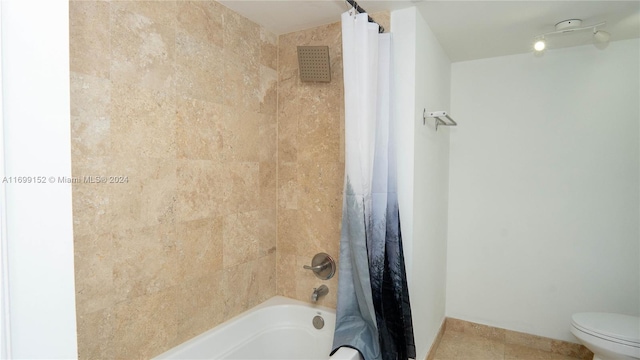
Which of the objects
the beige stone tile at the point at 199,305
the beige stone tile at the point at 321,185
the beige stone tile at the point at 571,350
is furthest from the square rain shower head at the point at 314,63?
the beige stone tile at the point at 571,350

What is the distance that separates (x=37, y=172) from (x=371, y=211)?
4.79 ft

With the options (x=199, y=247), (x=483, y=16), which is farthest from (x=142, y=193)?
(x=483, y=16)

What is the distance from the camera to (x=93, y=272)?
1388 millimetres

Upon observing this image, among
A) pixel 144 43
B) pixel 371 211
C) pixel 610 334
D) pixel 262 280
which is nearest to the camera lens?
pixel 144 43

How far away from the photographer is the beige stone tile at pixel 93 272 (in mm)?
1336

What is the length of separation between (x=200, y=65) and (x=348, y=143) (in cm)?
88

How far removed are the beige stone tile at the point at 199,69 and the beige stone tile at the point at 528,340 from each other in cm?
267

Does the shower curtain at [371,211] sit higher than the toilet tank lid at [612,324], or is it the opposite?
the shower curtain at [371,211]

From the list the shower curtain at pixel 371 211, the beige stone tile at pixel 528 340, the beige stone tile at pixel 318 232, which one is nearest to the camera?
the shower curtain at pixel 371 211

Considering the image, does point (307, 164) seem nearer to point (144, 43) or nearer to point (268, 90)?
point (268, 90)

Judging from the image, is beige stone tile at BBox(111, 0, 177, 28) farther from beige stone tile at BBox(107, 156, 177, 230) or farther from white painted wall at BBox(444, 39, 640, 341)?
white painted wall at BBox(444, 39, 640, 341)

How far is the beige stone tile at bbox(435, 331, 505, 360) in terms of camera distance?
243cm

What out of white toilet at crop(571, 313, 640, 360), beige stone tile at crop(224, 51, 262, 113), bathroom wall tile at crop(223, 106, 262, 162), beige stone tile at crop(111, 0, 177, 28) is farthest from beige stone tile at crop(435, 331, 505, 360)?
beige stone tile at crop(111, 0, 177, 28)

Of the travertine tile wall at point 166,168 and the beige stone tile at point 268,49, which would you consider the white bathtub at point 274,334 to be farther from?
the beige stone tile at point 268,49
